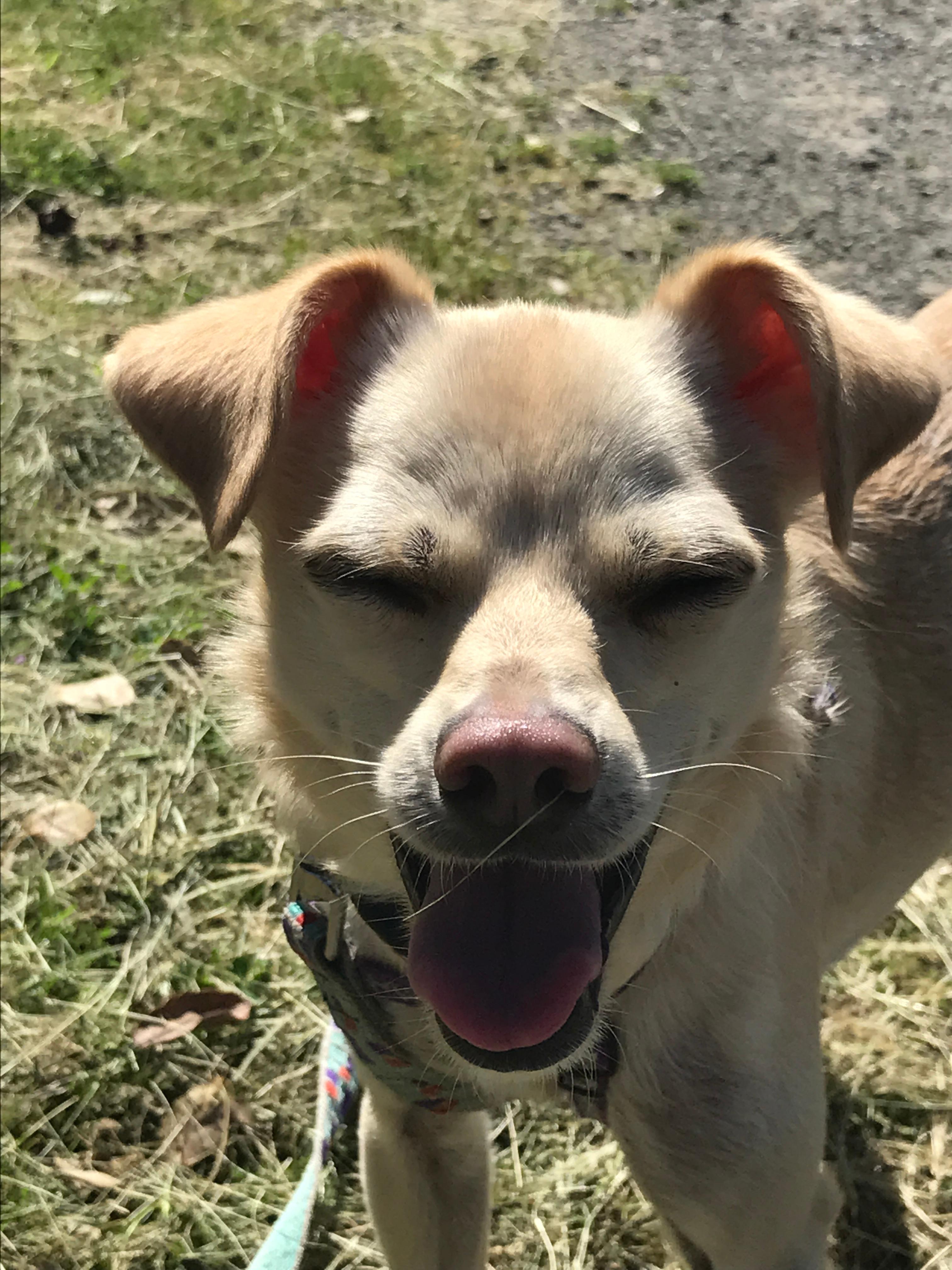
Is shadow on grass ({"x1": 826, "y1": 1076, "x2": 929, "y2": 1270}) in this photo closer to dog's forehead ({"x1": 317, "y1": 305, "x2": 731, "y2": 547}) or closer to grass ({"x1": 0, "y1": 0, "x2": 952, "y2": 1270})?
grass ({"x1": 0, "y1": 0, "x2": 952, "y2": 1270})

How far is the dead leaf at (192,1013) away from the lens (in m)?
3.19

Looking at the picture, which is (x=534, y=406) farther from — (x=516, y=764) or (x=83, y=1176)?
(x=83, y=1176)

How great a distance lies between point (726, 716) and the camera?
6.40 feet

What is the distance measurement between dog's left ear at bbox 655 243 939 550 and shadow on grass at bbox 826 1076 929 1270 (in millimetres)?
1969

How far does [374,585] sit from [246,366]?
0.46 meters

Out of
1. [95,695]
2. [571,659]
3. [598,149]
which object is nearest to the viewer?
[571,659]

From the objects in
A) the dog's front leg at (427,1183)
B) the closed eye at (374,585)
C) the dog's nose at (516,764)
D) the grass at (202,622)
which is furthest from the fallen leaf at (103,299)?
the dog's nose at (516,764)

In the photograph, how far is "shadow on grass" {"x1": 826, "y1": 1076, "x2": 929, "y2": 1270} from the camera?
9.74ft

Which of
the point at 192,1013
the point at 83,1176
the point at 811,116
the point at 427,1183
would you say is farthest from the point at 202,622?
the point at 811,116

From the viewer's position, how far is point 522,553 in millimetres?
1757

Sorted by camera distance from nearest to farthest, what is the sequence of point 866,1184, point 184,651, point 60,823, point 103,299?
point 866,1184, point 60,823, point 184,651, point 103,299

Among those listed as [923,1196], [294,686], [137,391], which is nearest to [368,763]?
[294,686]

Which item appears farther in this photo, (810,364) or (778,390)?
(778,390)

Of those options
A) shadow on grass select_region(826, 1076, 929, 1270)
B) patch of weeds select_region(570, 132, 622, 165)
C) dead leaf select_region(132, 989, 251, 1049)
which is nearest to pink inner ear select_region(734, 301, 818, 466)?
shadow on grass select_region(826, 1076, 929, 1270)
